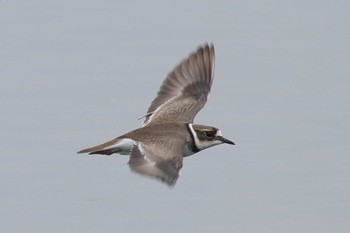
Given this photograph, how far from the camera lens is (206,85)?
58.2ft

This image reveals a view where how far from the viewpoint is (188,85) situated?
17.8 m

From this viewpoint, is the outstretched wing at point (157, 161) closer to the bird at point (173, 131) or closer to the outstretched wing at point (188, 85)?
the bird at point (173, 131)

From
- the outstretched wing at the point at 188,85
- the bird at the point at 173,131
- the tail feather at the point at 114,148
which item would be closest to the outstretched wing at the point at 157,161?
the bird at the point at 173,131

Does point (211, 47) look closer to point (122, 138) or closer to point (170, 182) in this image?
point (122, 138)

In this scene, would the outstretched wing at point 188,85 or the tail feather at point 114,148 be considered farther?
the outstretched wing at point 188,85

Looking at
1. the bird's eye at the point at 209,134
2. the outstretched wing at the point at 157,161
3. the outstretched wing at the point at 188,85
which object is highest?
the outstretched wing at the point at 188,85

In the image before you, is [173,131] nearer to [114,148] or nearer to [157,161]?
[114,148]

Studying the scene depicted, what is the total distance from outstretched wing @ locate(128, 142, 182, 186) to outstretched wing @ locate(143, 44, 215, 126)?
2.15m

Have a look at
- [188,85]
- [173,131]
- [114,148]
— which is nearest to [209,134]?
[173,131]

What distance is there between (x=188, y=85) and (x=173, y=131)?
1.96 meters

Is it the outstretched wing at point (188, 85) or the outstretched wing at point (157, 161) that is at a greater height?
the outstretched wing at point (188, 85)

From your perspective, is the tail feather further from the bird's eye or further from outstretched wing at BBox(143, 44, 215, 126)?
outstretched wing at BBox(143, 44, 215, 126)

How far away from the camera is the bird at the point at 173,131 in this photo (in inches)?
573

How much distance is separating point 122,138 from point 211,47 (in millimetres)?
2567
